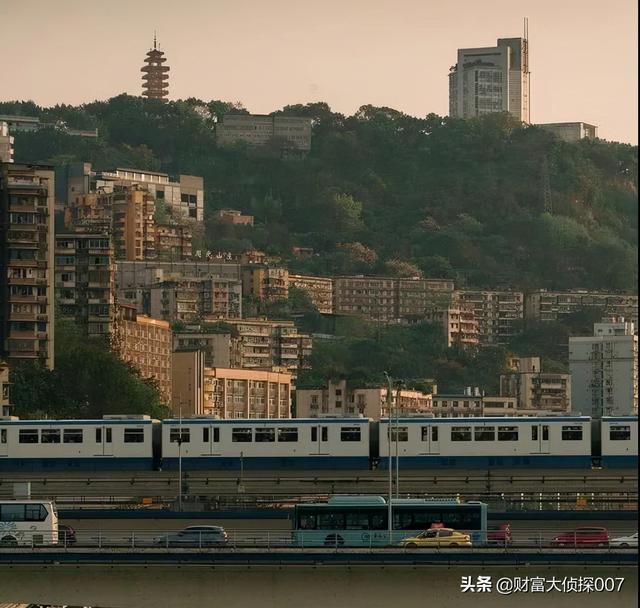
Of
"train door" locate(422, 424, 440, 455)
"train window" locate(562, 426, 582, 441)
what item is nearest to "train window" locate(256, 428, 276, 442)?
"train door" locate(422, 424, 440, 455)

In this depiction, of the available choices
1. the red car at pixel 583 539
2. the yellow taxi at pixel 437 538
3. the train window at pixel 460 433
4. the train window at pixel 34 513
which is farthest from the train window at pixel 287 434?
the yellow taxi at pixel 437 538

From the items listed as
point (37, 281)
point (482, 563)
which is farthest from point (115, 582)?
point (37, 281)

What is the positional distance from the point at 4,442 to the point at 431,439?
17.7 metres

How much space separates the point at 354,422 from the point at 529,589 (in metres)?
33.8

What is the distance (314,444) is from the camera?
3615 inches

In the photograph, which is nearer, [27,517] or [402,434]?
[27,517]

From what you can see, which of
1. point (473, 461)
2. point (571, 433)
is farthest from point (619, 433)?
point (473, 461)

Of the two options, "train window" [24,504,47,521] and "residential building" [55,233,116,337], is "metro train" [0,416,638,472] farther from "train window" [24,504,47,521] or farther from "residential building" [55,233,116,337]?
"residential building" [55,233,116,337]

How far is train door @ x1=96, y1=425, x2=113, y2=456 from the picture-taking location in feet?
303

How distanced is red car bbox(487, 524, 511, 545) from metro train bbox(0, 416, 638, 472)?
1241cm

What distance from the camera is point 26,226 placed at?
6993 inches

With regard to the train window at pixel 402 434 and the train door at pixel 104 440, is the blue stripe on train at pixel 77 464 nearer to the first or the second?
the train door at pixel 104 440

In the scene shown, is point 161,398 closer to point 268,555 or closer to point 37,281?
point 37,281

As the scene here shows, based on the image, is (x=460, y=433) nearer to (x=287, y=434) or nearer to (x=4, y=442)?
(x=287, y=434)
